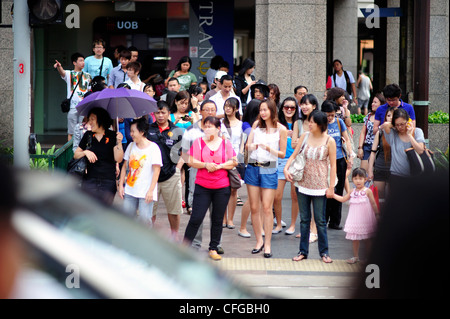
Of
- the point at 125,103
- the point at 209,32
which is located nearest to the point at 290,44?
the point at 209,32

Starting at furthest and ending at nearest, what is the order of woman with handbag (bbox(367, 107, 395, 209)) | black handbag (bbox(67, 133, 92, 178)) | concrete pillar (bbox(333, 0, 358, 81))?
concrete pillar (bbox(333, 0, 358, 81)) → woman with handbag (bbox(367, 107, 395, 209)) → black handbag (bbox(67, 133, 92, 178))

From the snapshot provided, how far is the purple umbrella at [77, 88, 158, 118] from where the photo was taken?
8859 mm

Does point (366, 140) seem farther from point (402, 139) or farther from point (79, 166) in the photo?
point (79, 166)

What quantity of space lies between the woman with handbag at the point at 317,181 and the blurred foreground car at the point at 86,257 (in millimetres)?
5950

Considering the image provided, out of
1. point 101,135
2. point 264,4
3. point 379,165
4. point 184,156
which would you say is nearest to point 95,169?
point 101,135

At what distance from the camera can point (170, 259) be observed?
2.25 m

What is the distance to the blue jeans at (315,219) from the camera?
8.14 metres

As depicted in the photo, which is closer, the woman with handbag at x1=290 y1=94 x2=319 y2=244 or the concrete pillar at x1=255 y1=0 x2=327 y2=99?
the woman with handbag at x1=290 y1=94 x2=319 y2=244

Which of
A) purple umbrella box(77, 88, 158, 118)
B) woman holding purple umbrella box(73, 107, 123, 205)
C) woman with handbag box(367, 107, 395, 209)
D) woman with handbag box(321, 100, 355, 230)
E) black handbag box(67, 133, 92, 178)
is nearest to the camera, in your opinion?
black handbag box(67, 133, 92, 178)

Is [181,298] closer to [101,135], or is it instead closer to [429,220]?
[429,220]

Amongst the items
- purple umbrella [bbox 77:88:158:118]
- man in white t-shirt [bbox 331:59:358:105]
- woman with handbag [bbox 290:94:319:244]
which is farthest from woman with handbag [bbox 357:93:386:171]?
man in white t-shirt [bbox 331:59:358:105]

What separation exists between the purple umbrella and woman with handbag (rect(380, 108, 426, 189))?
2858mm

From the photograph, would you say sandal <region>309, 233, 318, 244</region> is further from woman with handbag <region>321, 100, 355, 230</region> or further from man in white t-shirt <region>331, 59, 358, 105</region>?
man in white t-shirt <region>331, 59, 358, 105</region>
